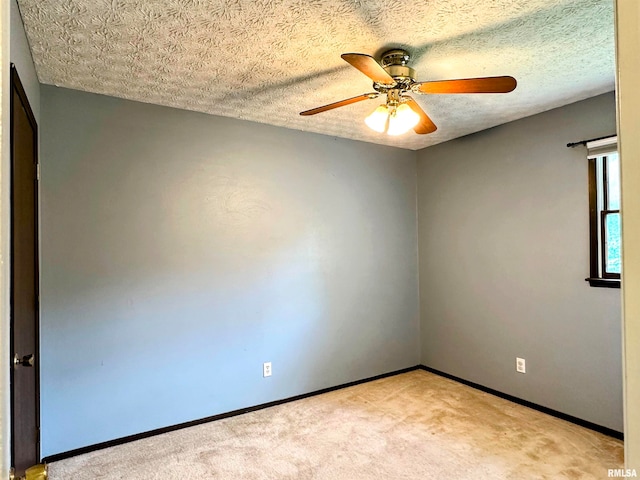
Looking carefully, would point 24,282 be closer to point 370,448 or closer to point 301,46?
point 301,46

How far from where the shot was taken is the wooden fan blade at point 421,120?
2.21 m

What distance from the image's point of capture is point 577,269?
2.92m

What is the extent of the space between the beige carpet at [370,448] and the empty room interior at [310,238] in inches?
0.8

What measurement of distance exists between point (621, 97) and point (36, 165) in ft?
9.38

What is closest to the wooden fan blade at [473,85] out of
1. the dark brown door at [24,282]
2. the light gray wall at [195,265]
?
the light gray wall at [195,265]

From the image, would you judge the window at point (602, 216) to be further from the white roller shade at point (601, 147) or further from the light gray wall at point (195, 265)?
the light gray wall at point (195, 265)

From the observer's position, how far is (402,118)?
7.27ft

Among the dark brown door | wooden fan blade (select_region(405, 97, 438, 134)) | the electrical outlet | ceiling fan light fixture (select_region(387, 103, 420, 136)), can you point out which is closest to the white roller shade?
wooden fan blade (select_region(405, 97, 438, 134))

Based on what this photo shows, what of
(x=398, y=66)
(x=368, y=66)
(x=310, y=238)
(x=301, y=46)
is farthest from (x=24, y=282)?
(x=398, y=66)

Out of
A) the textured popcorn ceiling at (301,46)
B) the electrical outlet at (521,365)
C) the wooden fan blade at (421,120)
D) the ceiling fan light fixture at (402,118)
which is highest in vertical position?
the textured popcorn ceiling at (301,46)

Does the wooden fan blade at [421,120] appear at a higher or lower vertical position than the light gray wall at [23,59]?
lower

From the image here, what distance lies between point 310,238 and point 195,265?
1064mm

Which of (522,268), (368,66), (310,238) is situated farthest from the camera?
(310,238)

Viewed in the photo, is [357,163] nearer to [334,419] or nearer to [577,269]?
[577,269]
